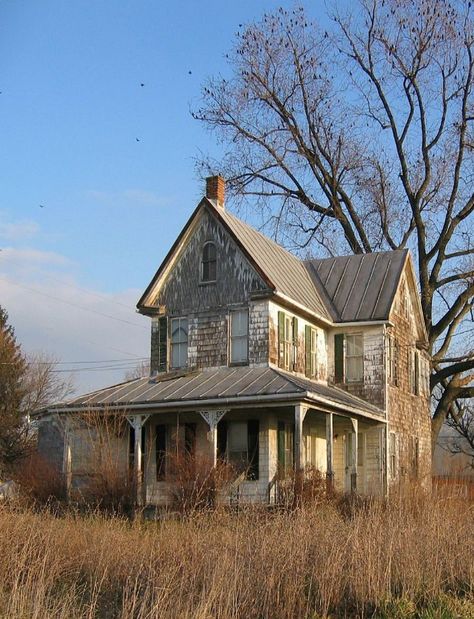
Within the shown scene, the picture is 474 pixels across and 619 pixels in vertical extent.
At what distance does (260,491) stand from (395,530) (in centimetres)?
1078

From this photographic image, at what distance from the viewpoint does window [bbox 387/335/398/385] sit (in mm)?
27438

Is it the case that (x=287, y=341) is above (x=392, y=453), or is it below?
above

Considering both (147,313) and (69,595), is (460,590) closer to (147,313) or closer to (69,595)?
(69,595)

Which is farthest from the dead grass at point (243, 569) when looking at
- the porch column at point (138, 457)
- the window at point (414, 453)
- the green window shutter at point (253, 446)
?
the window at point (414, 453)

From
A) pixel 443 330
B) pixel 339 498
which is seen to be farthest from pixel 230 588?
pixel 443 330

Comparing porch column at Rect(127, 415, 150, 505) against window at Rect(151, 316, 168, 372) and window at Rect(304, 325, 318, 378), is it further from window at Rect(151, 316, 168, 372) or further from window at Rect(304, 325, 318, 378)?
window at Rect(304, 325, 318, 378)

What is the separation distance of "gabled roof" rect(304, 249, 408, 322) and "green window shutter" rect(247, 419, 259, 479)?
561 cm

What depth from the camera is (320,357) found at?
2728 cm

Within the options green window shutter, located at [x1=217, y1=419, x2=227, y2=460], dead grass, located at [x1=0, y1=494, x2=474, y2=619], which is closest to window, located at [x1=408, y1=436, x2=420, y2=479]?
green window shutter, located at [x1=217, y1=419, x2=227, y2=460]

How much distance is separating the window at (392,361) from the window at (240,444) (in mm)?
5742

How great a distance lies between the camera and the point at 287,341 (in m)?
25.0

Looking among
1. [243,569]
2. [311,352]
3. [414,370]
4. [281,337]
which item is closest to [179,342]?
[281,337]

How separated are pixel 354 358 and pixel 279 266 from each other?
148 inches

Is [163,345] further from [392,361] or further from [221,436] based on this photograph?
[392,361]
